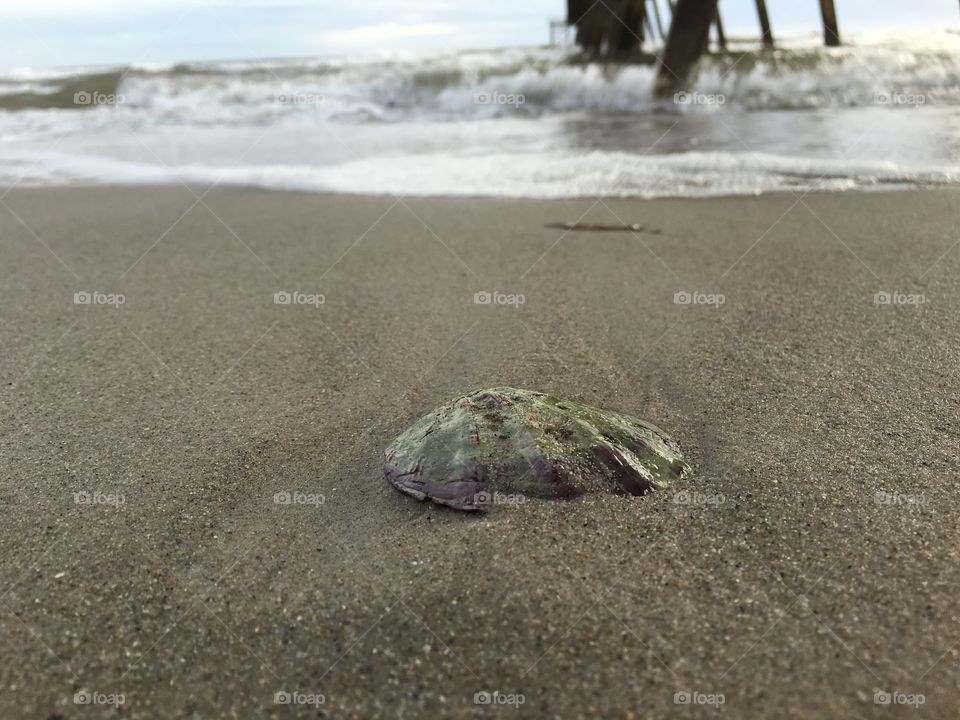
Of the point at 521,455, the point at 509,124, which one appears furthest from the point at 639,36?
the point at 521,455

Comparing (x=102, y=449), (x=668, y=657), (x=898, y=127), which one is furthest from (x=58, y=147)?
(x=668, y=657)

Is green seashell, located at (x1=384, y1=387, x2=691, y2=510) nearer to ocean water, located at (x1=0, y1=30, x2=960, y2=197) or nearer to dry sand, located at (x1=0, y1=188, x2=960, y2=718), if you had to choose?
dry sand, located at (x1=0, y1=188, x2=960, y2=718)

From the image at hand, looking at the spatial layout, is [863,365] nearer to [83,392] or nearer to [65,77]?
[83,392]

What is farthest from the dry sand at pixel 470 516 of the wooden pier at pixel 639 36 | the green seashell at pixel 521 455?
the wooden pier at pixel 639 36

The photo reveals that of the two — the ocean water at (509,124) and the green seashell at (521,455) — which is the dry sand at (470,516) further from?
the ocean water at (509,124)

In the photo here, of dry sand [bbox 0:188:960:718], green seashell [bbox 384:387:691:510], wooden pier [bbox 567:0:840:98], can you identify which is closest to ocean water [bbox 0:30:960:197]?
wooden pier [bbox 567:0:840:98]
